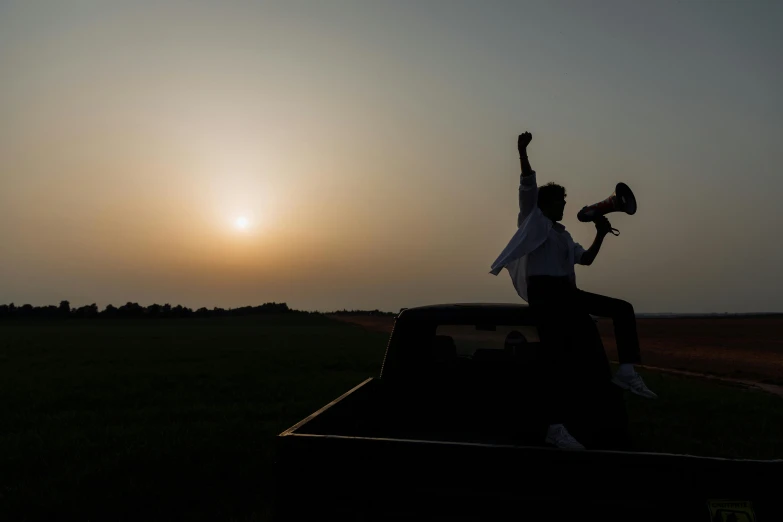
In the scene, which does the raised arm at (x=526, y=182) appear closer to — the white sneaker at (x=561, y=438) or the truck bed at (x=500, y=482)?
the white sneaker at (x=561, y=438)

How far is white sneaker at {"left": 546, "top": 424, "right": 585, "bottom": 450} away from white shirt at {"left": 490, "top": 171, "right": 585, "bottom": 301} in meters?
1.17

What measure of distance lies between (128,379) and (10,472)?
10.2 metres

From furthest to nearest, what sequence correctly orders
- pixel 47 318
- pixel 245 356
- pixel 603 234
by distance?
1. pixel 47 318
2. pixel 245 356
3. pixel 603 234

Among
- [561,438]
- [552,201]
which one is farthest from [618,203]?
[561,438]

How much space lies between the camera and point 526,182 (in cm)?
430

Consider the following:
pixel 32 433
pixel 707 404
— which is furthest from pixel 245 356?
pixel 707 404

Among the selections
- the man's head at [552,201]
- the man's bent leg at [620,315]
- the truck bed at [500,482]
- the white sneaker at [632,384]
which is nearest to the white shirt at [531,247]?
the man's head at [552,201]

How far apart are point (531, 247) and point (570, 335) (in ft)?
2.57

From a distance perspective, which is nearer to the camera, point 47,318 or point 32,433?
point 32,433

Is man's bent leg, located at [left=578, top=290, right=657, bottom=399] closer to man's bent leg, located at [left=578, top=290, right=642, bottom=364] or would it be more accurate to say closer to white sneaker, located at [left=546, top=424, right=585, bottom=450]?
man's bent leg, located at [left=578, top=290, right=642, bottom=364]

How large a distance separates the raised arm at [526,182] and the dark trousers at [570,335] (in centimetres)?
54

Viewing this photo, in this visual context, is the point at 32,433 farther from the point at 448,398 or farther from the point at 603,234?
the point at 603,234

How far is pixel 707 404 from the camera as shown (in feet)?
39.2

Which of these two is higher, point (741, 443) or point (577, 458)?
point (577, 458)
